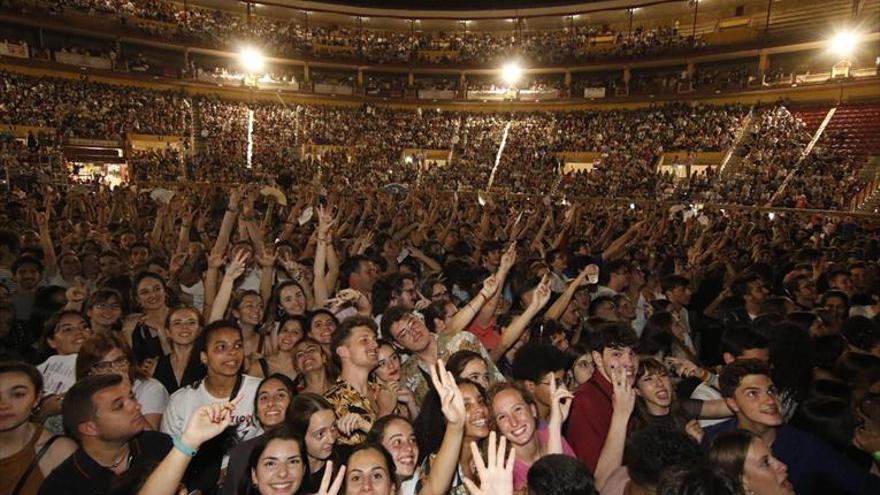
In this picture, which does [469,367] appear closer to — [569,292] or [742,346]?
[569,292]

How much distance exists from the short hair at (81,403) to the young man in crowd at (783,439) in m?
3.21

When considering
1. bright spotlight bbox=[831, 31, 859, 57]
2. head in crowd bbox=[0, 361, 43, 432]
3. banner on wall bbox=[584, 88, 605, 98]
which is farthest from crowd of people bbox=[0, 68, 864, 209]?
head in crowd bbox=[0, 361, 43, 432]

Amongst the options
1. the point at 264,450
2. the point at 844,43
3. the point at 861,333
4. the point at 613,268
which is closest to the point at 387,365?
the point at 264,450

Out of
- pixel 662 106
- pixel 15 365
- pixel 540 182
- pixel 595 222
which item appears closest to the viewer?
pixel 15 365

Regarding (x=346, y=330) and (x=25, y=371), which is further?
(x=346, y=330)

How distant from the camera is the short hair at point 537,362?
3787 millimetres

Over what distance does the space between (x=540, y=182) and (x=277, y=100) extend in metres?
18.9

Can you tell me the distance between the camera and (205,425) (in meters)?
2.45

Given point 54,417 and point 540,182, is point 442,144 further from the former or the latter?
point 54,417

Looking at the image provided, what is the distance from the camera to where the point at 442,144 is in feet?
128

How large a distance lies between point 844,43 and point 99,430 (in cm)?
3146

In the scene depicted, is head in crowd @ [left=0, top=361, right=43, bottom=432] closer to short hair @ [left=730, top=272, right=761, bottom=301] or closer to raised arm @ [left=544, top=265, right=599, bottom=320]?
raised arm @ [left=544, top=265, right=599, bottom=320]

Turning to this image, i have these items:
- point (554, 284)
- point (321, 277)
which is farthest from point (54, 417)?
point (554, 284)

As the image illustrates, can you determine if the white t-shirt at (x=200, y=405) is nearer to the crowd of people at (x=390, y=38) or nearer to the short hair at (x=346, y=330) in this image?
the short hair at (x=346, y=330)
